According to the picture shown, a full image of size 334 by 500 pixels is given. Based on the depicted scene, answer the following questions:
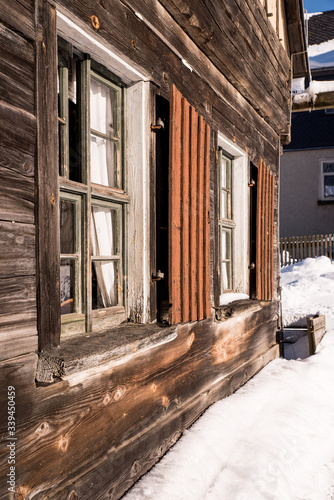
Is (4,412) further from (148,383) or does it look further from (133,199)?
(133,199)

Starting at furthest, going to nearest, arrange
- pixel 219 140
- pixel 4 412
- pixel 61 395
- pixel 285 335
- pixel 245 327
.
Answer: pixel 285 335, pixel 245 327, pixel 219 140, pixel 61 395, pixel 4 412

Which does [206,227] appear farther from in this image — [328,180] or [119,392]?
[328,180]

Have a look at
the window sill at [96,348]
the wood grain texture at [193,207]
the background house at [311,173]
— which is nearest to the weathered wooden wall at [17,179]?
the window sill at [96,348]

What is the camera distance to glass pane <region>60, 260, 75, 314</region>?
2.41 metres

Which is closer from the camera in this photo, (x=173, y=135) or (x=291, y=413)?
(x=173, y=135)

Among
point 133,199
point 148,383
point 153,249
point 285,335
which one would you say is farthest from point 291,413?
point 285,335

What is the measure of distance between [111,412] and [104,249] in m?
0.89

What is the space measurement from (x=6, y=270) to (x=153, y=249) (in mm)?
1301

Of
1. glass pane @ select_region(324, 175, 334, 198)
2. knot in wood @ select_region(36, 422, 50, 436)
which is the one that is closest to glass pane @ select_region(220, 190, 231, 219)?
knot in wood @ select_region(36, 422, 50, 436)

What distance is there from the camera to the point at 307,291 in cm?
1076

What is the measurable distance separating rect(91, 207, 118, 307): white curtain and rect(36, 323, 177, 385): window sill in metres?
0.20

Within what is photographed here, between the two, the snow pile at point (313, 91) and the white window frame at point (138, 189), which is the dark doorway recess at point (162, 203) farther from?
the snow pile at point (313, 91)

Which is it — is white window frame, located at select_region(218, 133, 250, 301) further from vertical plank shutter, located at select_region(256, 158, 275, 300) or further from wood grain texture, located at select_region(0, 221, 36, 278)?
wood grain texture, located at select_region(0, 221, 36, 278)

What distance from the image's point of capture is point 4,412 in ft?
5.56
